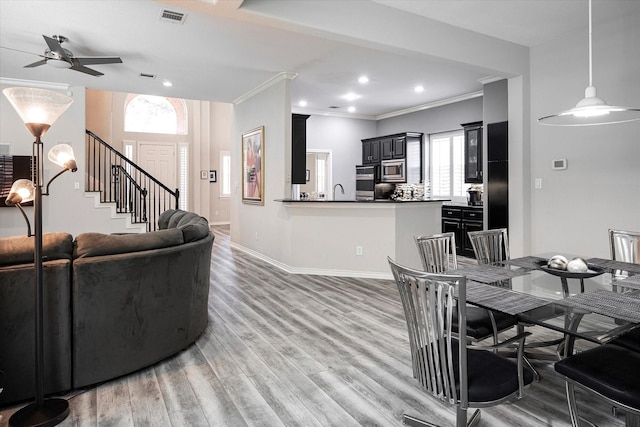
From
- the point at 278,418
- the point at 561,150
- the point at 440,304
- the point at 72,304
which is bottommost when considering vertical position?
the point at 278,418

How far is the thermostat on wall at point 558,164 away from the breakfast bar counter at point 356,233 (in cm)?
151

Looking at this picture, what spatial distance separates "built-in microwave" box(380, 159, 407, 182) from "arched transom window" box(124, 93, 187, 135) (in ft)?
20.1

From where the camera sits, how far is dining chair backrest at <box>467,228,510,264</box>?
313 cm

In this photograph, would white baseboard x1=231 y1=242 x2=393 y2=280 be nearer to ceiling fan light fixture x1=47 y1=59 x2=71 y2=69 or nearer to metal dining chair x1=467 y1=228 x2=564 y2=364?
metal dining chair x1=467 y1=228 x2=564 y2=364

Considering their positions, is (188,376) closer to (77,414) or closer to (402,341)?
(77,414)

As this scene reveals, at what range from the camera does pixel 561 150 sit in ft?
15.4

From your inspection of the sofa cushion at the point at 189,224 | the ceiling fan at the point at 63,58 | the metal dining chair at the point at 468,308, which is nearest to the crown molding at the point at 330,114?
the sofa cushion at the point at 189,224

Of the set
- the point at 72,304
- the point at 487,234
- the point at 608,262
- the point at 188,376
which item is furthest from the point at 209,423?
the point at 608,262

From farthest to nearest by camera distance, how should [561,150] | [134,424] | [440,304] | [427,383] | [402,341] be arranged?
[561,150]
[402,341]
[134,424]
[427,383]
[440,304]

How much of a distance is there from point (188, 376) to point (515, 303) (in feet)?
6.73

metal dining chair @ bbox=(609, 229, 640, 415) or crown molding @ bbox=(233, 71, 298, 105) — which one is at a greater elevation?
crown molding @ bbox=(233, 71, 298, 105)

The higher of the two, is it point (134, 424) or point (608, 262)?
point (608, 262)

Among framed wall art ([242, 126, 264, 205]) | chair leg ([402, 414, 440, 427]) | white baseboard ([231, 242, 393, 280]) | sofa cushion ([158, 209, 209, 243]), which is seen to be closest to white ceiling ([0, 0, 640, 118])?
framed wall art ([242, 126, 264, 205])

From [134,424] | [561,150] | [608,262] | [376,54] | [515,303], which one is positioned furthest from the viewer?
[376,54]
